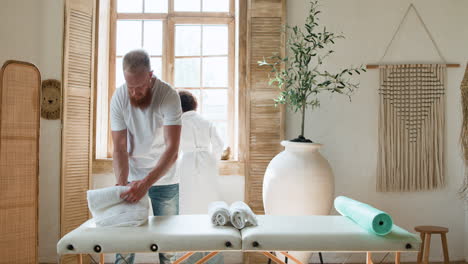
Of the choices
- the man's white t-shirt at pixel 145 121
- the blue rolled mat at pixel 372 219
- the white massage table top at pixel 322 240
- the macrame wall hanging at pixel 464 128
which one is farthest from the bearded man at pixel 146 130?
the macrame wall hanging at pixel 464 128

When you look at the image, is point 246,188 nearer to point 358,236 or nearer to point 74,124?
point 74,124

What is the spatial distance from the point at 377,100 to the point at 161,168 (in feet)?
7.24

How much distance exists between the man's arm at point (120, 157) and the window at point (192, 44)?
5.48 ft

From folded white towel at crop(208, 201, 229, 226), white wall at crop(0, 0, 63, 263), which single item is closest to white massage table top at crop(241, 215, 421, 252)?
folded white towel at crop(208, 201, 229, 226)

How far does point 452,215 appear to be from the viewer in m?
3.51

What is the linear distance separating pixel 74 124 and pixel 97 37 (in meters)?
0.77

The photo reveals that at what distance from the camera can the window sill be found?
350 cm

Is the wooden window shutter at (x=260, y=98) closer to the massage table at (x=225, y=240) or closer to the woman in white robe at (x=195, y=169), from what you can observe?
the woman in white robe at (x=195, y=169)

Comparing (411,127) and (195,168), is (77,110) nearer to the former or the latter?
(195,168)

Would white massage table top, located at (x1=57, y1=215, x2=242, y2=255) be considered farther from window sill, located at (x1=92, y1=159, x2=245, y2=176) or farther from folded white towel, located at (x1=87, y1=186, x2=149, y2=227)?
window sill, located at (x1=92, y1=159, x2=245, y2=176)

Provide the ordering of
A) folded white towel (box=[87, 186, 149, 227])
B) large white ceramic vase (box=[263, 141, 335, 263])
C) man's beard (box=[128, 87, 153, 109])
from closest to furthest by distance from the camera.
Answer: folded white towel (box=[87, 186, 149, 227])
man's beard (box=[128, 87, 153, 109])
large white ceramic vase (box=[263, 141, 335, 263])

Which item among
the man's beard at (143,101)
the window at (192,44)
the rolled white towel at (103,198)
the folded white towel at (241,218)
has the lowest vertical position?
the folded white towel at (241,218)

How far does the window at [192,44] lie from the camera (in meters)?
3.79

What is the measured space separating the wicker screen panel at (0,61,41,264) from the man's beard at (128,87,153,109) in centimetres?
91
